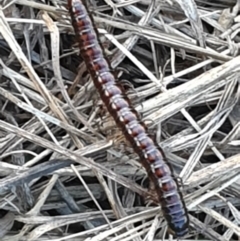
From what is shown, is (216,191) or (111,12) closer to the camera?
(216,191)

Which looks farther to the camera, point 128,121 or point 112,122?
point 112,122

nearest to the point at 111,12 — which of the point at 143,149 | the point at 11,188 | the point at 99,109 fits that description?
the point at 99,109

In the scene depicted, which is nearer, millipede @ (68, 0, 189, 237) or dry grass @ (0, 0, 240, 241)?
millipede @ (68, 0, 189, 237)

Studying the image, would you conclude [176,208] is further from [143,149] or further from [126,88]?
[126,88]
